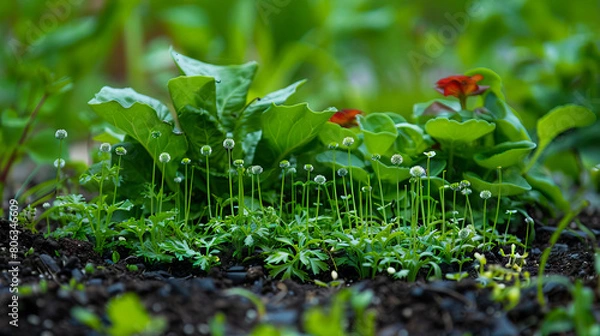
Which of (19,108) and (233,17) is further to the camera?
(233,17)

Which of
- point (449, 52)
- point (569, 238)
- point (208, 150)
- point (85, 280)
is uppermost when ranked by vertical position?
point (449, 52)

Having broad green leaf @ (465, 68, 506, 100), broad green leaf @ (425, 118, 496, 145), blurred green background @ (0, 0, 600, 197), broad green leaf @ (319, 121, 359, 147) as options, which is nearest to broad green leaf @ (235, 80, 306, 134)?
broad green leaf @ (319, 121, 359, 147)

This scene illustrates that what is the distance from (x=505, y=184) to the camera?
1.33 metres

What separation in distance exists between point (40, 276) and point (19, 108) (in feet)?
4.14

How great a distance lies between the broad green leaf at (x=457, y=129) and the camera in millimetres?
1310

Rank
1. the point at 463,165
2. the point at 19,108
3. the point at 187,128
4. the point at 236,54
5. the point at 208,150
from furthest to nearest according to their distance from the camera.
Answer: the point at 236,54 → the point at 19,108 → the point at 463,165 → the point at 187,128 → the point at 208,150

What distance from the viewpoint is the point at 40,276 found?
41.0 inches

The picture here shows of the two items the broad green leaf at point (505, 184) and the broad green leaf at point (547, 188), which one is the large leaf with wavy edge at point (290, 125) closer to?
the broad green leaf at point (505, 184)

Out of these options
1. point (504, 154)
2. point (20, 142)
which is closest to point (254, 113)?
point (504, 154)

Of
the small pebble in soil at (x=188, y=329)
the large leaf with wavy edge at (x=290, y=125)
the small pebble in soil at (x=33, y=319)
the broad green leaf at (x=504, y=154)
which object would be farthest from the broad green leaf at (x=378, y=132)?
the small pebble in soil at (x=33, y=319)

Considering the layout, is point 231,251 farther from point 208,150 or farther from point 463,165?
point 463,165

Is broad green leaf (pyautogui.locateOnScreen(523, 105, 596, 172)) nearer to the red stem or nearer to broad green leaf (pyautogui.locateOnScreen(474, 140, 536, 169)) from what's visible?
broad green leaf (pyautogui.locateOnScreen(474, 140, 536, 169))

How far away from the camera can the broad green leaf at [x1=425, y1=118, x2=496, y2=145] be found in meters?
1.31

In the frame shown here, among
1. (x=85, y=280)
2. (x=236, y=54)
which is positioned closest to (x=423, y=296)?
(x=85, y=280)
